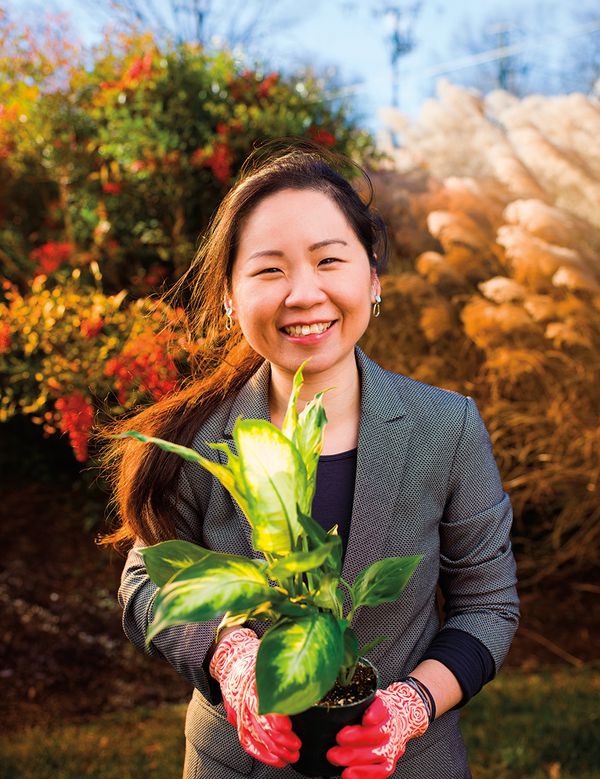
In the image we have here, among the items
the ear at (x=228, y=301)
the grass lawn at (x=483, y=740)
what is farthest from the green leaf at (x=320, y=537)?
the grass lawn at (x=483, y=740)

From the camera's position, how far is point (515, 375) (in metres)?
4.10

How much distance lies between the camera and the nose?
149 cm

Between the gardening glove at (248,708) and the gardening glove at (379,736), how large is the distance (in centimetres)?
7

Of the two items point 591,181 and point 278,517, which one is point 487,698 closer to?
point 591,181

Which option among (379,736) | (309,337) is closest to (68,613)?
(309,337)

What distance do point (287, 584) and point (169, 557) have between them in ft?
0.54

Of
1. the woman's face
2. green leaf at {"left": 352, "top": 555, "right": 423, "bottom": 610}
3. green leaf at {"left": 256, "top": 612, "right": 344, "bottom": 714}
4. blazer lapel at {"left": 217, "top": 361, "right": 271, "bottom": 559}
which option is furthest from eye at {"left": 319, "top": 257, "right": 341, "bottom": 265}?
green leaf at {"left": 256, "top": 612, "right": 344, "bottom": 714}

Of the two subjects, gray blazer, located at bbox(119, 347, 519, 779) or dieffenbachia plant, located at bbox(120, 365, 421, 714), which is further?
gray blazer, located at bbox(119, 347, 519, 779)

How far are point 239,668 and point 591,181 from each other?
384 cm

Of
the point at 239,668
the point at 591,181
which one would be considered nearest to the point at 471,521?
the point at 239,668

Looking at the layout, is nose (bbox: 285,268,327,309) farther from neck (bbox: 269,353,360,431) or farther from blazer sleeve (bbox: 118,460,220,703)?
blazer sleeve (bbox: 118,460,220,703)

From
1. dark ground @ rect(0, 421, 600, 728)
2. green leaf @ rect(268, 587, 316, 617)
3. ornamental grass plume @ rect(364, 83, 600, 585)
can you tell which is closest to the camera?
green leaf @ rect(268, 587, 316, 617)

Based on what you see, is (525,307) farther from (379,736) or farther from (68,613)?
(379,736)

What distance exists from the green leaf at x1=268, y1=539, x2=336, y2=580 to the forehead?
0.66m
